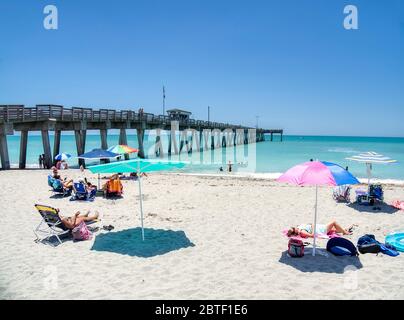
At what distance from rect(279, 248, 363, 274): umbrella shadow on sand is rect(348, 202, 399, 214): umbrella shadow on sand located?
15.2 ft

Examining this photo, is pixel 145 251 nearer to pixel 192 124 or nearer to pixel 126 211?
pixel 126 211

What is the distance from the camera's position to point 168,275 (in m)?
5.16

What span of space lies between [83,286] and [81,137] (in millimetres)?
20971

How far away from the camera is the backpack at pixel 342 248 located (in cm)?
600

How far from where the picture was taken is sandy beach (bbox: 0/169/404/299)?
15.2 ft

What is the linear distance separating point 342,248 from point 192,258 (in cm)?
285

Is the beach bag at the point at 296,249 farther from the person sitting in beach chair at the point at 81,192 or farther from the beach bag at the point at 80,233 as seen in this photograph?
the person sitting in beach chair at the point at 81,192

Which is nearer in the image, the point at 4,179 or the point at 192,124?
the point at 4,179

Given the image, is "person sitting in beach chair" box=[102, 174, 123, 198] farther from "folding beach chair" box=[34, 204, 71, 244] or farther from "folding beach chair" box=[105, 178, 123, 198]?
"folding beach chair" box=[34, 204, 71, 244]

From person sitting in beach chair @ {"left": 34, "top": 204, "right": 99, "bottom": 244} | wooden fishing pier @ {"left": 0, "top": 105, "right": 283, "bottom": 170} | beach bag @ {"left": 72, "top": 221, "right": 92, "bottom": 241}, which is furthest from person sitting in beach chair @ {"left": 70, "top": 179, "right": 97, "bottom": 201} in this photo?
wooden fishing pier @ {"left": 0, "top": 105, "right": 283, "bottom": 170}

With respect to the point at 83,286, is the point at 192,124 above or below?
above

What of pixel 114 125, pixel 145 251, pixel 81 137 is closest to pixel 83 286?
pixel 145 251
